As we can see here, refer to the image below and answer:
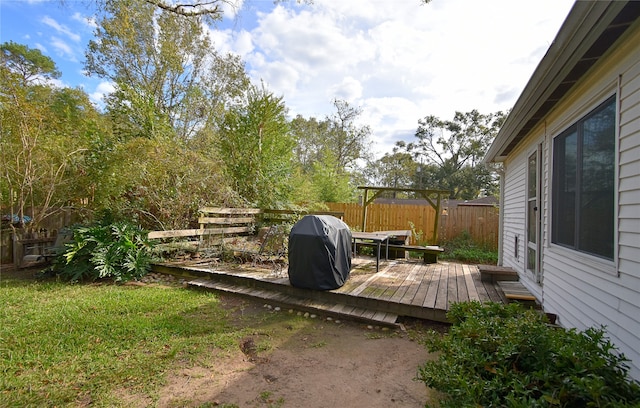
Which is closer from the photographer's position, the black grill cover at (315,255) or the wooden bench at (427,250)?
the black grill cover at (315,255)

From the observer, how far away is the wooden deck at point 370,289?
3562 millimetres

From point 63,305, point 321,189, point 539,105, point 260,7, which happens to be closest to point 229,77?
point 321,189

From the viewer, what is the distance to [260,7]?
5.88 meters

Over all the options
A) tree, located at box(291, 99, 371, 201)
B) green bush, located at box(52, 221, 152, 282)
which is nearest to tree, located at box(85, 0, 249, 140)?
green bush, located at box(52, 221, 152, 282)

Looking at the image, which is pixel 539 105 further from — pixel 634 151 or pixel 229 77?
pixel 229 77

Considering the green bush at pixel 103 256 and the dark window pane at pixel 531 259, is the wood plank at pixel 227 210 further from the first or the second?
the dark window pane at pixel 531 259

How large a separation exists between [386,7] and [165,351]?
18.0 feet

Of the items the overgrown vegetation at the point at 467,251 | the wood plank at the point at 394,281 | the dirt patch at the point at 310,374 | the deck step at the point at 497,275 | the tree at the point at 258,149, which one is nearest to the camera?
the dirt patch at the point at 310,374

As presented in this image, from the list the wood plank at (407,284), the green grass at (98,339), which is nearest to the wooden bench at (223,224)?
the green grass at (98,339)

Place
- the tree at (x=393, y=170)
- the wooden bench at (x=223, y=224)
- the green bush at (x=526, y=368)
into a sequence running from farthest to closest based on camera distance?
the tree at (x=393, y=170)
the wooden bench at (x=223, y=224)
the green bush at (x=526, y=368)

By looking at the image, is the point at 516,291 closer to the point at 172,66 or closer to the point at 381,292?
the point at 381,292

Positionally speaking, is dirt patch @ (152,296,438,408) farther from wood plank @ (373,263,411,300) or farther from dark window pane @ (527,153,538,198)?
dark window pane @ (527,153,538,198)

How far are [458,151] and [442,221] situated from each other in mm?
19697

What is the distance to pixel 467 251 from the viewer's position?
8.38 metres
